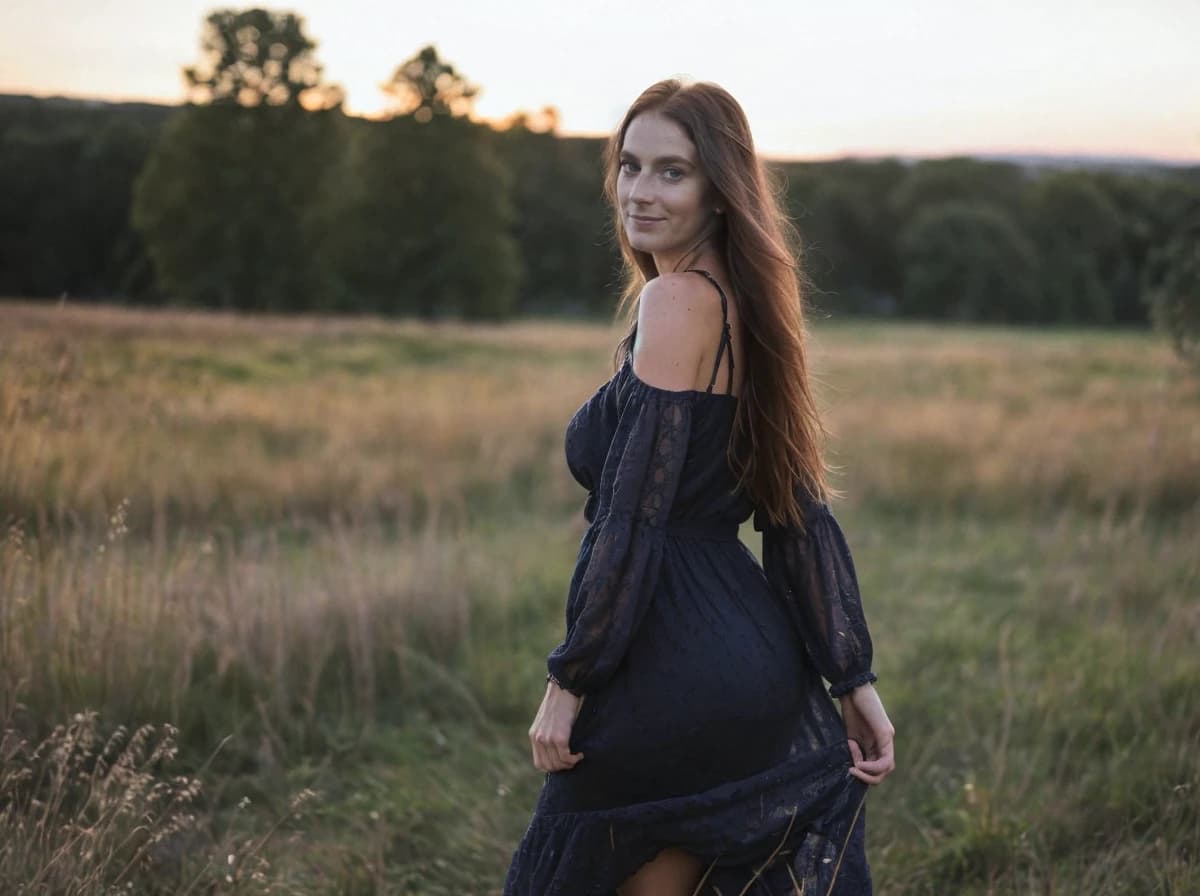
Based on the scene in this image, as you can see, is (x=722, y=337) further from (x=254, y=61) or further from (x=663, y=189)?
(x=254, y=61)

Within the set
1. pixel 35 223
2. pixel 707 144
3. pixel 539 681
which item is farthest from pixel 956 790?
pixel 35 223

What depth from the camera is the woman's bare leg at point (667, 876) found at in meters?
2.09

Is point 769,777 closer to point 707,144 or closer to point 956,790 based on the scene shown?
point 707,144

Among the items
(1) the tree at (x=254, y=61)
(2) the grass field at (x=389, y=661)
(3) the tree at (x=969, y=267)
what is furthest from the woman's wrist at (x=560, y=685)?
(3) the tree at (x=969, y=267)

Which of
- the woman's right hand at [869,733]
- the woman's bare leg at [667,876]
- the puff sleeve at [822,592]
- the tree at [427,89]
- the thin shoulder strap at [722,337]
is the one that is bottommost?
the woman's bare leg at [667,876]

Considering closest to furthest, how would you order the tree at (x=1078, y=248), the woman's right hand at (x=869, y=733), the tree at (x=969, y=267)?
1. the woman's right hand at (x=869, y=733)
2. the tree at (x=1078, y=248)
3. the tree at (x=969, y=267)

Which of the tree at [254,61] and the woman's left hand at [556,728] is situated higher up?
the tree at [254,61]

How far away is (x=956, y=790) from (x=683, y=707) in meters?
2.29

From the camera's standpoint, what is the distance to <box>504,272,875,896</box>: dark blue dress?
1.97 meters

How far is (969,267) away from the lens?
60.2 metres

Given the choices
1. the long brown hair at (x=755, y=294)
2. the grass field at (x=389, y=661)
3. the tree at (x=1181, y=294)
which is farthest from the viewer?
the tree at (x=1181, y=294)

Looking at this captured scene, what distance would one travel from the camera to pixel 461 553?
6109 mm

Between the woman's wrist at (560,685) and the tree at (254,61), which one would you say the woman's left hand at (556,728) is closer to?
the woman's wrist at (560,685)

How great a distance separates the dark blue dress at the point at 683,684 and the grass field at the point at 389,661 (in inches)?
17.6
